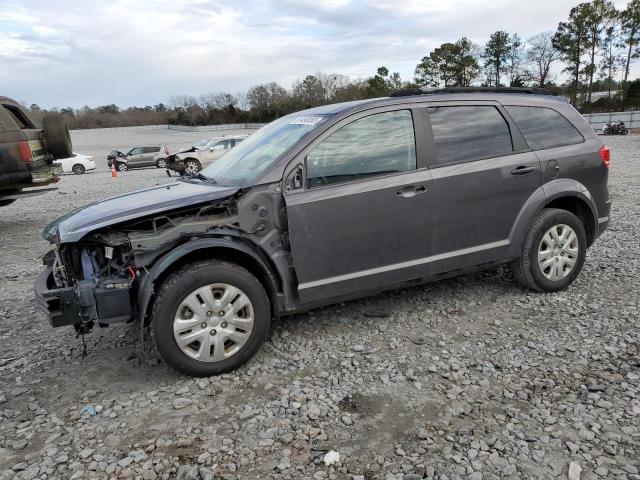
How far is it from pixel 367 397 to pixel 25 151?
8.00m

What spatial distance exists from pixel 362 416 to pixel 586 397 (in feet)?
4.49

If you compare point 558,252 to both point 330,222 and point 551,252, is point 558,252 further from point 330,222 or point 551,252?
point 330,222

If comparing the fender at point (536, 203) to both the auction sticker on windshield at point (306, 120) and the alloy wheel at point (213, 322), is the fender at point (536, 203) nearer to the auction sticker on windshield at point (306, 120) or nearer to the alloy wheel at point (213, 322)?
the auction sticker on windshield at point (306, 120)

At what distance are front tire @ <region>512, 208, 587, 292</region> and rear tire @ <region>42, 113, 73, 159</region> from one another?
807 cm

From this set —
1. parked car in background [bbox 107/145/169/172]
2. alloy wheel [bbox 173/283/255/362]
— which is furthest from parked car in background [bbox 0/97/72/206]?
parked car in background [bbox 107/145/169/172]

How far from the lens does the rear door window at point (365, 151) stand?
12.2ft

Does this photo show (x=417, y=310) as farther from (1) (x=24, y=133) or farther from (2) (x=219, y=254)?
(1) (x=24, y=133)

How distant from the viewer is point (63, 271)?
3553mm

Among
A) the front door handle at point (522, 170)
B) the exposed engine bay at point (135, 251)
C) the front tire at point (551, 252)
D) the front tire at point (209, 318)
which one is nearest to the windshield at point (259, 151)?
the exposed engine bay at point (135, 251)

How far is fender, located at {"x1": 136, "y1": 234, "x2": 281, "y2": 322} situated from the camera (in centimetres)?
330

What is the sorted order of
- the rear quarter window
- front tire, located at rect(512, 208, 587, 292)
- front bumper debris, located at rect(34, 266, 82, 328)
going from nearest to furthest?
1. front bumper debris, located at rect(34, 266, 82, 328)
2. front tire, located at rect(512, 208, 587, 292)
3. the rear quarter window

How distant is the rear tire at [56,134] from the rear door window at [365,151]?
278 inches

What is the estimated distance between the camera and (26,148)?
8586mm

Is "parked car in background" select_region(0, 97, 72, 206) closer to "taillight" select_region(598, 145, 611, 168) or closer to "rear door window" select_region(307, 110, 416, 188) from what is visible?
"rear door window" select_region(307, 110, 416, 188)
